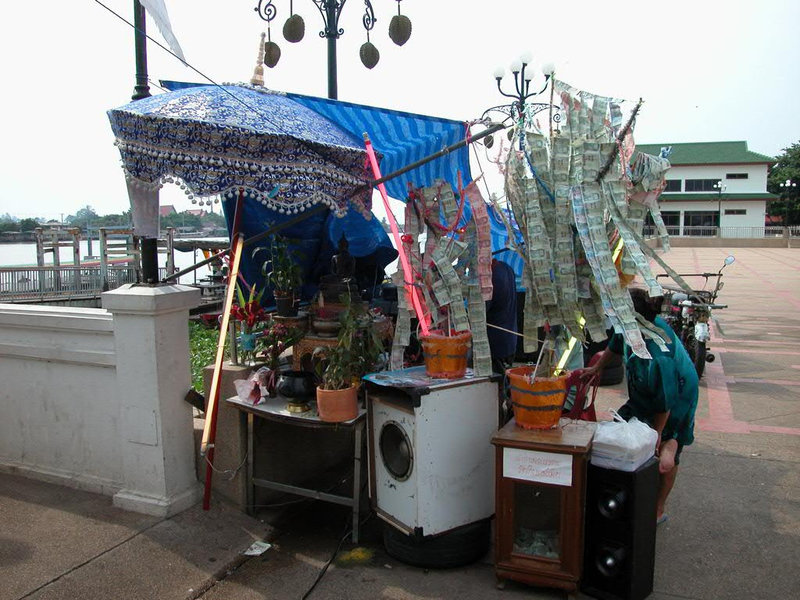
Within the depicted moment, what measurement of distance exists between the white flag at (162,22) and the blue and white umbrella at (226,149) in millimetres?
280

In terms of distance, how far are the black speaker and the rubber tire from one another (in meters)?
0.65

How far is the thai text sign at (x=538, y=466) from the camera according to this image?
10.4 ft

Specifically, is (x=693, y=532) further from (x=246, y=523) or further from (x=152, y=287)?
(x=152, y=287)

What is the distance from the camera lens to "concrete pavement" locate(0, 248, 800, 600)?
3447 millimetres

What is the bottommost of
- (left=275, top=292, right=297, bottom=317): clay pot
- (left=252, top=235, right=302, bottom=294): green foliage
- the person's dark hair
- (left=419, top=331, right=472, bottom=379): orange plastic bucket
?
(left=419, top=331, right=472, bottom=379): orange plastic bucket

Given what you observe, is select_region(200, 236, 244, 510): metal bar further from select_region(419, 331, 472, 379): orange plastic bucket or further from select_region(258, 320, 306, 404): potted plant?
select_region(419, 331, 472, 379): orange plastic bucket

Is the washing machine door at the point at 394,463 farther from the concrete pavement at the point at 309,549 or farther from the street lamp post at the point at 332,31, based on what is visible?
the street lamp post at the point at 332,31

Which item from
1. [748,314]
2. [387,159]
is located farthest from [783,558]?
[748,314]

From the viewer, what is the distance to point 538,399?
11.0 feet

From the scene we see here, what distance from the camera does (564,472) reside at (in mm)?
3176

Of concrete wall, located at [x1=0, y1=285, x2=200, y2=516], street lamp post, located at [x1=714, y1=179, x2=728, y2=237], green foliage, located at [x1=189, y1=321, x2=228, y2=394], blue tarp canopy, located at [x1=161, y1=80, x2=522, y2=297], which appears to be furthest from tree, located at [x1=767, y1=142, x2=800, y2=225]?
concrete wall, located at [x1=0, y1=285, x2=200, y2=516]

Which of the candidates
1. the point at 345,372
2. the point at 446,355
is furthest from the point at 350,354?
the point at 446,355

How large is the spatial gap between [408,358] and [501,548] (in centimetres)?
→ 196

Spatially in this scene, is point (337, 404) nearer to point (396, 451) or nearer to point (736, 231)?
point (396, 451)
